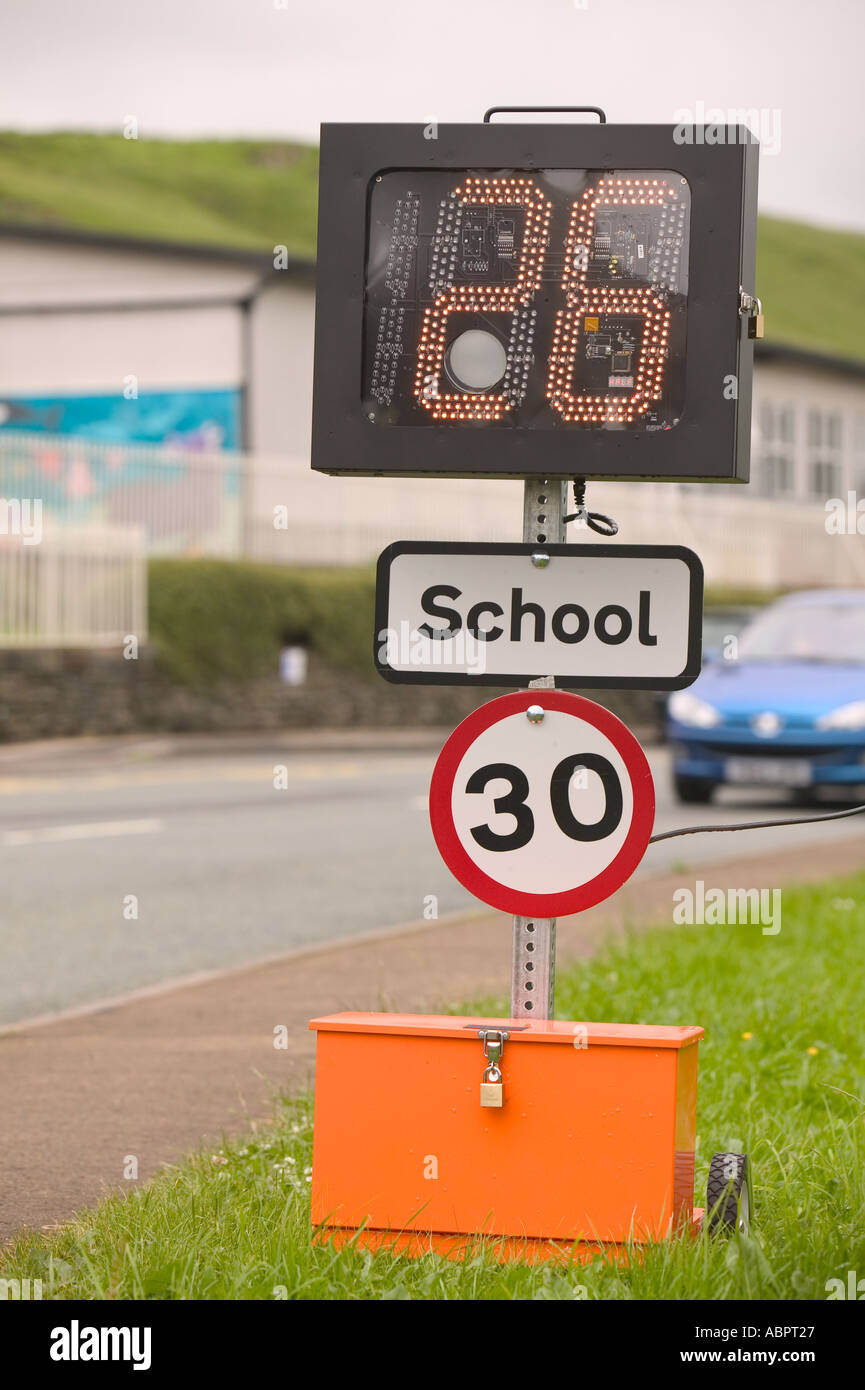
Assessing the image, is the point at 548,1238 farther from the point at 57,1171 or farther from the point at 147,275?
the point at 147,275

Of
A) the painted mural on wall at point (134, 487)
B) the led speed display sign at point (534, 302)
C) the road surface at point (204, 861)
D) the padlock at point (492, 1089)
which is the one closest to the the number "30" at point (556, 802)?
the padlock at point (492, 1089)

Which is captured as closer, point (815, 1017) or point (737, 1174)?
point (737, 1174)

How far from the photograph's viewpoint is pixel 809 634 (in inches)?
703

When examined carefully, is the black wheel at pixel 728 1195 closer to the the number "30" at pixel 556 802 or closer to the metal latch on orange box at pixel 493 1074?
the metal latch on orange box at pixel 493 1074

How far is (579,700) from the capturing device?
4219mm

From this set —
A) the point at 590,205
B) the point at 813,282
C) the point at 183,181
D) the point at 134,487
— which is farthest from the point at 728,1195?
the point at 813,282

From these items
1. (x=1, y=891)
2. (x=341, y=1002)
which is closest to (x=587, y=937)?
(x=341, y=1002)

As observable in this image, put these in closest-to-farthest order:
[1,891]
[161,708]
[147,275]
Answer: [1,891], [161,708], [147,275]

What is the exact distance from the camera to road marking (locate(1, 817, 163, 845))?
45.9 ft

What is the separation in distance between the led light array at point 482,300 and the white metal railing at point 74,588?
20003mm

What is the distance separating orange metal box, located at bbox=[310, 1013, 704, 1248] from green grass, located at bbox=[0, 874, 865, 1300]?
0.10 meters

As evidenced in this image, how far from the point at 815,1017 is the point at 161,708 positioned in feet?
63.1

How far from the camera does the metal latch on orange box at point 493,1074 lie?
3943 millimetres
